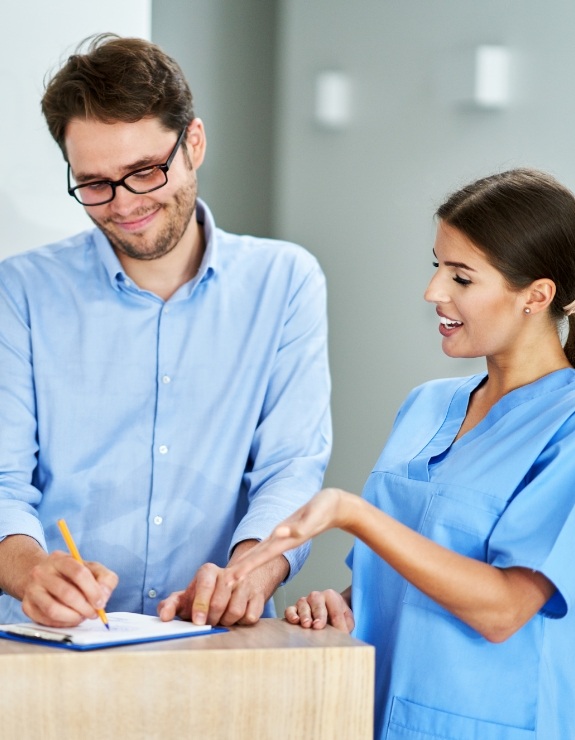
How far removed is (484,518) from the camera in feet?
4.45

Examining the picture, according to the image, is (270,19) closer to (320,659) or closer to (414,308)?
(414,308)

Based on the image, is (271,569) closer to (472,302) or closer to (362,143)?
(472,302)

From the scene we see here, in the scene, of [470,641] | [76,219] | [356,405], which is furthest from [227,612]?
[356,405]

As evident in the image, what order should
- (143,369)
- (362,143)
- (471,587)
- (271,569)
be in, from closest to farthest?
(471,587) → (271,569) → (143,369) → (362,143)

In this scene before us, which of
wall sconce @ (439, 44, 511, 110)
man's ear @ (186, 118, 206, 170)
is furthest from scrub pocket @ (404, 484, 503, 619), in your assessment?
wall sconce @ (439, 44, 511, 110)

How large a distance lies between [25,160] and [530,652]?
5.10ft

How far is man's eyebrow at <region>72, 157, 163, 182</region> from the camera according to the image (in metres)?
1.81

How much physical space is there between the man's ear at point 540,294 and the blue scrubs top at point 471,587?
0.33ft

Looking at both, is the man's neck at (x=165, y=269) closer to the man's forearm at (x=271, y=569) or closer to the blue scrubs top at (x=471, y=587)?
the man's forearm at (x=271, y=569)

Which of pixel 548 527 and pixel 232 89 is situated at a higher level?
pixel 232 89

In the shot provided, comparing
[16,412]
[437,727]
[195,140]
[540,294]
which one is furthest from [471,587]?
[195,140]

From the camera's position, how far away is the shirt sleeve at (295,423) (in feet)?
5.69

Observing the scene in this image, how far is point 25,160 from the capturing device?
2.26 metres

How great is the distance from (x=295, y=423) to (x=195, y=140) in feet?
1.93
